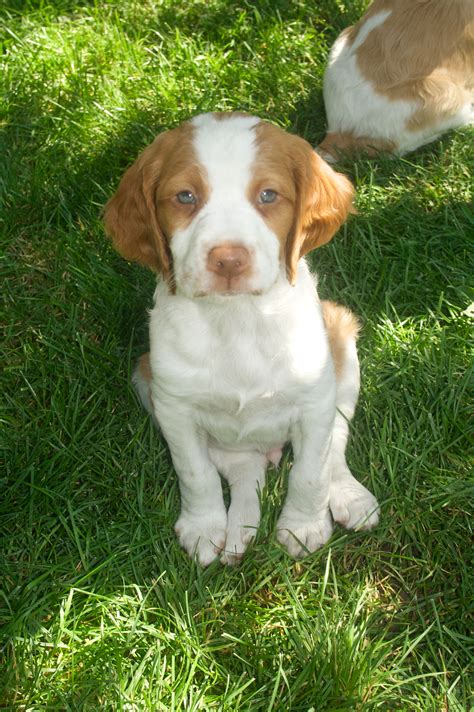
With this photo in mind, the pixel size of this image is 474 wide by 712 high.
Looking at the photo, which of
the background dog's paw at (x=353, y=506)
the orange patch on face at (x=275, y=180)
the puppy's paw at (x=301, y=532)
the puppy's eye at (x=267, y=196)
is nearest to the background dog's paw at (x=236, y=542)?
the puppy's paw at (x=301, y=532)

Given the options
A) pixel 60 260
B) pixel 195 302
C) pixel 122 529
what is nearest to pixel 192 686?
pixel 122 529

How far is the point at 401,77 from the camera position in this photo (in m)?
5.08

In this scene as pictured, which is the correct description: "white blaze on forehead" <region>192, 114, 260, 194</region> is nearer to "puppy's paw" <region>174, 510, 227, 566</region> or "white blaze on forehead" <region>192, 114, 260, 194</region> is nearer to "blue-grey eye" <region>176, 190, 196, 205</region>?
"blue-grey eye" <region>176, 190, 196, 205</region>

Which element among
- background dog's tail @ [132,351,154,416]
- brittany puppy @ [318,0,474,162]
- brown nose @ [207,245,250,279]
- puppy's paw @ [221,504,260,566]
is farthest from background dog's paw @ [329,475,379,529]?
brittany puppy @ [318,0,474,162]

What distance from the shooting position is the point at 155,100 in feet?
17.9

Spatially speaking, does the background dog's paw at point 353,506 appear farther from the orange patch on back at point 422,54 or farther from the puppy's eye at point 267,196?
the orange patch on back at point 422,54

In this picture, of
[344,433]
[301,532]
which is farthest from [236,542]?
[344,433]

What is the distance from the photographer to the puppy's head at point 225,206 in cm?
291

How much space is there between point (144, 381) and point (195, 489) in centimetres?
63

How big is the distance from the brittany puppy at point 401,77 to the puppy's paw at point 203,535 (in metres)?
2.42

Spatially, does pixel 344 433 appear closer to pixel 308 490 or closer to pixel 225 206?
pixel 308 490

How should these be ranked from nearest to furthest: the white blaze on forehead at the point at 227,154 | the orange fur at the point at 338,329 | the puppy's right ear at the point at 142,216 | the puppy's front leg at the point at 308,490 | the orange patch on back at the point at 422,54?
the white blaze on forehead at the point at 227,154
the puppy's right ear at the point at 142,216
the puppy's front leg at the point at 308,490
the orange fur at the point at 338,329
the orange patch on back at the point at 422,54

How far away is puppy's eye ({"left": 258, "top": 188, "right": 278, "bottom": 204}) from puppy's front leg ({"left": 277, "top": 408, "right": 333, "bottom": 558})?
0.85 m

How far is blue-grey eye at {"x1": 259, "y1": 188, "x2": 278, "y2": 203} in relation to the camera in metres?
3.04
